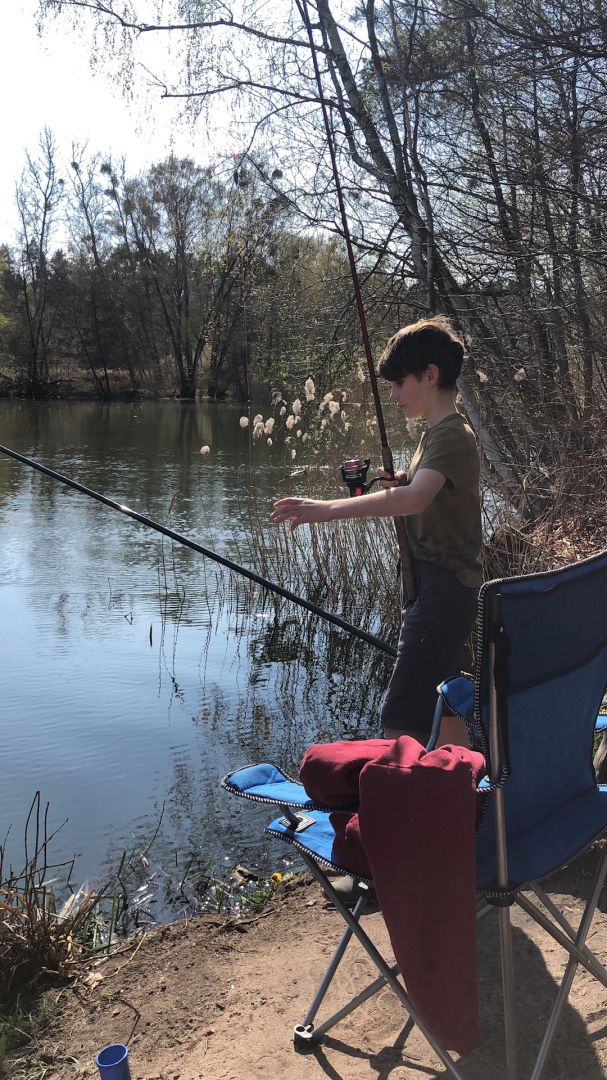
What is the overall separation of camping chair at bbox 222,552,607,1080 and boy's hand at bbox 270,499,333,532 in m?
0.54

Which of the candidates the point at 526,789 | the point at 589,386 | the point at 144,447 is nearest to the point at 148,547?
the point at 589,386

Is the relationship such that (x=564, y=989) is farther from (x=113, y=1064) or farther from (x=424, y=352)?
(x=424, y=352)

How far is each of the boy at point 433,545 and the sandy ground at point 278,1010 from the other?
586 millimetres

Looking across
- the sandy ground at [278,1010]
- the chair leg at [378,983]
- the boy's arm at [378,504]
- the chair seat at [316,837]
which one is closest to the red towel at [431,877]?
the chair leg at [378,983]

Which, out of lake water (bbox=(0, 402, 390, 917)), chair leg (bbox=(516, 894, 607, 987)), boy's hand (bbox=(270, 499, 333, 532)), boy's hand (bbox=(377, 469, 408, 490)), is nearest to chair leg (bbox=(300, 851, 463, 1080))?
chair leg (bbox=(516, 894, 607, 987))

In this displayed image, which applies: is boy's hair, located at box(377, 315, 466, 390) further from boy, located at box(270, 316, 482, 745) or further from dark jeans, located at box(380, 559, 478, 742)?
dark jeans, located at box(380, 559, 478, 742)

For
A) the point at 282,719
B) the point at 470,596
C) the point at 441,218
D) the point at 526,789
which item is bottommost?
the point at 282,719

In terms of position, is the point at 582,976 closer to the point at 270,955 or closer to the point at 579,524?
the point at 270,955

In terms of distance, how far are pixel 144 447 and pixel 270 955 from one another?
1787cm

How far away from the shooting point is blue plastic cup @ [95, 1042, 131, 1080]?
1639mm

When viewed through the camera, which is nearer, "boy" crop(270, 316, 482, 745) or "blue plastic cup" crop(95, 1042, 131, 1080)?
"blue plastic cup" crop(95, 1042, 131, 1080)

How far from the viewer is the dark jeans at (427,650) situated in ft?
7.30

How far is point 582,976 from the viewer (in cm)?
206

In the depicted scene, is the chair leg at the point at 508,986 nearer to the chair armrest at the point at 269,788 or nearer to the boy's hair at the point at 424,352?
the chair armrest at the point at 269,788
